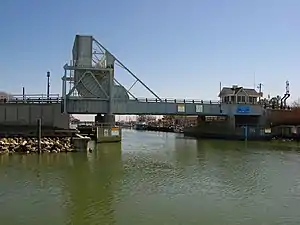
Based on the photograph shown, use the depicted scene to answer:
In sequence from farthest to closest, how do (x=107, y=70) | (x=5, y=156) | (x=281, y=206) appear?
(x=107, y=70) → (x=5, y=156) → (x=281, y=206)

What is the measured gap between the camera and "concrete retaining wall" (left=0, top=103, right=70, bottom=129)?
53.8 metres

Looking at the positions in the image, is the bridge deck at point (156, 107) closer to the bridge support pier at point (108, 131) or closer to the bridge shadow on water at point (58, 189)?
the bridge support pier at point (108, 131)

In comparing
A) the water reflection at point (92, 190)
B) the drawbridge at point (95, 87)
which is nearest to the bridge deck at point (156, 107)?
the drawbridge at point (95, 87)

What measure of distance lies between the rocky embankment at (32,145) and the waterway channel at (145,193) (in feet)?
15.0

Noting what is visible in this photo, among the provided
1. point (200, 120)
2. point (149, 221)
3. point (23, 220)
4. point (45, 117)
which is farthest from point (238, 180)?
point (200, 120)

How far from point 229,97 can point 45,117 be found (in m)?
41.9

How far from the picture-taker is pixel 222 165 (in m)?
32.4

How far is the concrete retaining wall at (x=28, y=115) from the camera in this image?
53.8 meters

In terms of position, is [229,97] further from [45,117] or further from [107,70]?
[45,117]

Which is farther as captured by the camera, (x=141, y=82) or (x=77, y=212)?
(x=141, y=82)

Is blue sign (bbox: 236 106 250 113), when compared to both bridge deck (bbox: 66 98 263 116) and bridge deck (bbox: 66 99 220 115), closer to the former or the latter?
bridge deck (bbox: 66 98 263 116)

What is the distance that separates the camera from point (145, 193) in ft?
66.2

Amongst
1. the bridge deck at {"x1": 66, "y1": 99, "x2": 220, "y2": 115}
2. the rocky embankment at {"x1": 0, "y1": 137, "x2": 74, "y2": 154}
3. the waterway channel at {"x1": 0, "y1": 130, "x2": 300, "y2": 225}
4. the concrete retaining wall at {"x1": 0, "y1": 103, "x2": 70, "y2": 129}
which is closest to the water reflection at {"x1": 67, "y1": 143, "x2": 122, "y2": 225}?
the waterway channel at {"x1": 0, "y1": 130, "x2": 300, "y2": 225}

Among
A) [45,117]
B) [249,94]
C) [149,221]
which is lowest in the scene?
[149,221]
